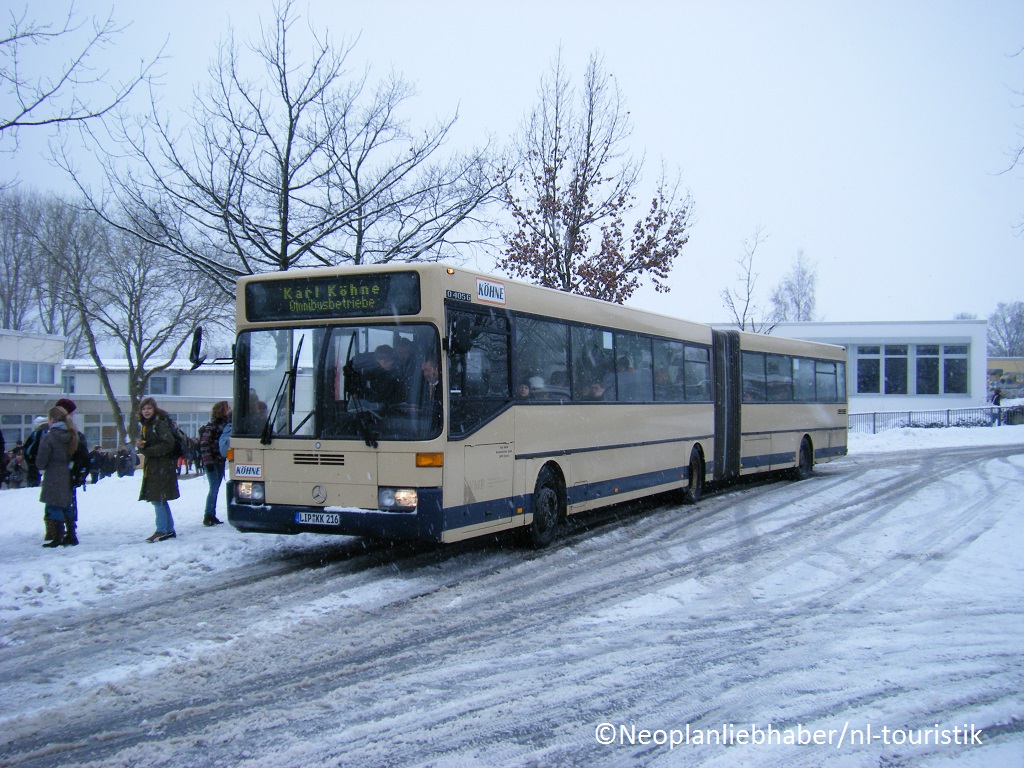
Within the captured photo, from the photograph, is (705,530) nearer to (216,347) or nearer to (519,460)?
(519,460)

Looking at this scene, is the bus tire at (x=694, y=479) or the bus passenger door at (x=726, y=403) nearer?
the bus tire at (x=694, y=479)

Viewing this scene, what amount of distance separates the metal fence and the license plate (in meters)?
35.3

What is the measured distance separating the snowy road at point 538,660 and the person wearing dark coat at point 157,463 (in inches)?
20.8

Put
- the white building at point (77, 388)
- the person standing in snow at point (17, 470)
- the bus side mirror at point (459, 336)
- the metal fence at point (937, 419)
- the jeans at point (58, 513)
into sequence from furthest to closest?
the white building at point (77, 388) < the metal fence at point (937, 419) < the person standing in snow at point (17, 470) < the jeans at point (58, 513) < the bus side mirror at point (459, 336)

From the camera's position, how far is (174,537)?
34.9 feet

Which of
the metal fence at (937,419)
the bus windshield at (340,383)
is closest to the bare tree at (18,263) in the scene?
the bus windshield at (340,383)

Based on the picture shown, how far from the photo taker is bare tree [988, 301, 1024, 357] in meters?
108

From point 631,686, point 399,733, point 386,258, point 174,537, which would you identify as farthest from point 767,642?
point 386,258

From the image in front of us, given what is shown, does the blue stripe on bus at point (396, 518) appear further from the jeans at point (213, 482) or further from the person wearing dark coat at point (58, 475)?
the jeans at point (213, 482)

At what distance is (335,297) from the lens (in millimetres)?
8844

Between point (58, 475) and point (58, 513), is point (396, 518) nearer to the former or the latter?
point (58, 475)

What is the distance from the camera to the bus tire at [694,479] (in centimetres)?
1505

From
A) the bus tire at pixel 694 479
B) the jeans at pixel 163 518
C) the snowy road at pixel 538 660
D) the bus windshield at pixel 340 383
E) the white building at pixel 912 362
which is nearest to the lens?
the snowy road at pixel 538 660

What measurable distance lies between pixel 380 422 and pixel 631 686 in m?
3.94
